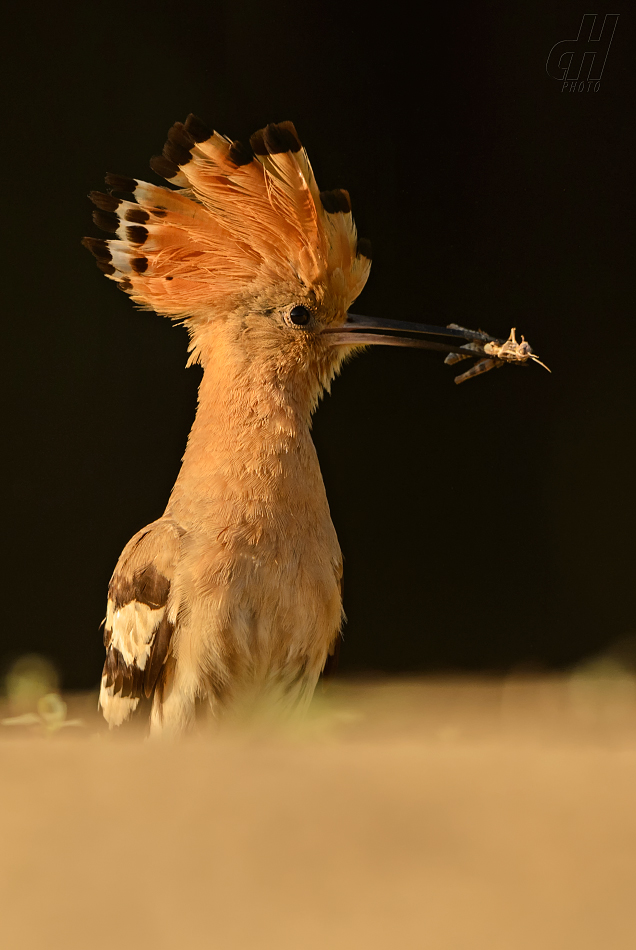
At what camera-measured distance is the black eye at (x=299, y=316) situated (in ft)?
5.83

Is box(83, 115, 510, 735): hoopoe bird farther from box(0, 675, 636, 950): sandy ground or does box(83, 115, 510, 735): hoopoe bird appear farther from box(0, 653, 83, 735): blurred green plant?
box(0, 653, 83, 735): blurred green plant

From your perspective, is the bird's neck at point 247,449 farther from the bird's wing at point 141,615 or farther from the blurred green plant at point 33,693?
the blurred green plant at point 33,693

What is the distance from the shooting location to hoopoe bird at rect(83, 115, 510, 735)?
1.62 meters

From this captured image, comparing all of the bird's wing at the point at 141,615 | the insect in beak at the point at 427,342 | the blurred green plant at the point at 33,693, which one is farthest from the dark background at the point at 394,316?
the bird's wing at the point at 141,615

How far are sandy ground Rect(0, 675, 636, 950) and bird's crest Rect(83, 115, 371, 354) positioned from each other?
988 mm

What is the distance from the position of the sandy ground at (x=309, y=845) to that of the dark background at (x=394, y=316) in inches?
65.4

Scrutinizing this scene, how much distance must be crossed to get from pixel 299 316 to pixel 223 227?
0.72ft

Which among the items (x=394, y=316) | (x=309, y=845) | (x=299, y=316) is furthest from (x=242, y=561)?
(x=394, y=316)

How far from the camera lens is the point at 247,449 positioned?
66.4 inches

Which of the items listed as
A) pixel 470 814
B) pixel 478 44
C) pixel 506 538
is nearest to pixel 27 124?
pixel 478 44

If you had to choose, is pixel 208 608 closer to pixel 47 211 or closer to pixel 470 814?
pixel 470 814

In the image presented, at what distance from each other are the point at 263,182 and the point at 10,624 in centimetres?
159

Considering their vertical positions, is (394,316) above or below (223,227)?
above

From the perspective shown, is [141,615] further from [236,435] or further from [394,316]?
[394,316]
